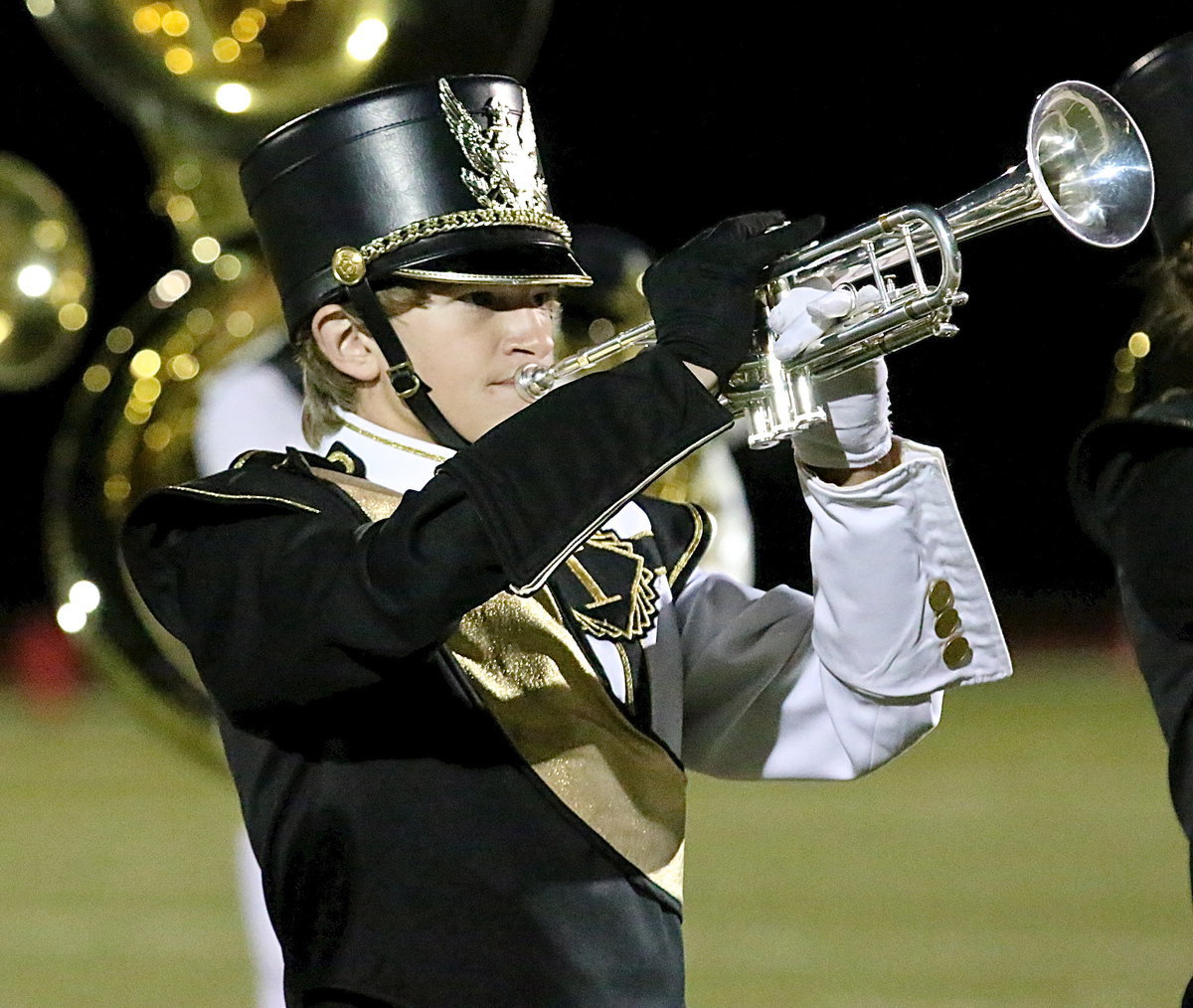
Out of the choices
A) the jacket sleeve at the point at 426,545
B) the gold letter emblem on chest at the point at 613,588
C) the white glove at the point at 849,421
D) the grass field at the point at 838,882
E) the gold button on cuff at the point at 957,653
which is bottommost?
the grass field at the point at 838,882

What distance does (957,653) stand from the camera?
2180 mm

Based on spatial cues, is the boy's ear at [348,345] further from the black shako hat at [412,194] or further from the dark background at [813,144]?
the dark background at [813,144]

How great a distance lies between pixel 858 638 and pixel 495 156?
2.01ft

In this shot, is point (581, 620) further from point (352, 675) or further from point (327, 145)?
point (327, 145)

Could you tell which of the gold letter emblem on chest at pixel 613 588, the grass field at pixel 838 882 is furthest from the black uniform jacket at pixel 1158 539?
the grass field at pixel 838 882

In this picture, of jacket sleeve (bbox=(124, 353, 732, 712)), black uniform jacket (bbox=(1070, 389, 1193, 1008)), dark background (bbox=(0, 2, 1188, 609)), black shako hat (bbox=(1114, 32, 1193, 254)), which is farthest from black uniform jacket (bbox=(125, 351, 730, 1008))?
dark background (bbox=(0, 2, 1188, 609))

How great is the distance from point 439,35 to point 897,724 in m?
2.00

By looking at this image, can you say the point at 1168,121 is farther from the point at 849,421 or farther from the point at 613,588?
the point at 613,588

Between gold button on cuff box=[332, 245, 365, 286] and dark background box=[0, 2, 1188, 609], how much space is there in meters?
8.00

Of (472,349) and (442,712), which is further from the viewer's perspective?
(472,349)

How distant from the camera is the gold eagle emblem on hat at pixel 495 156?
88.1 inches

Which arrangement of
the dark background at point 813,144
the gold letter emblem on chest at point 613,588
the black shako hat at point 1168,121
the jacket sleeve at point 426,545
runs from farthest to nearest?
the dark background at point 813,144, the black shako hat at point 1168,121, the gold letter emblem on chest at point 613,588, the jacket sleeve at point 426,545

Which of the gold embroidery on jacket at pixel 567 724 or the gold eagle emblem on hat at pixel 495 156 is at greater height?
the gold eagle emblem on hat at pixel 495 156

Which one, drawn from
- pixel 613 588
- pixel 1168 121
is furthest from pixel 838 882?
pixel 613 588
